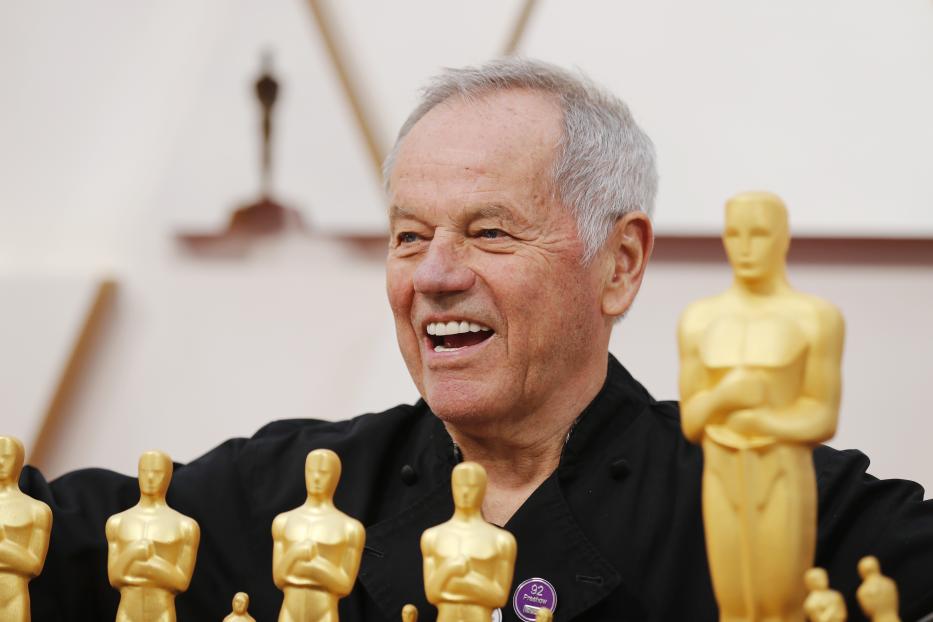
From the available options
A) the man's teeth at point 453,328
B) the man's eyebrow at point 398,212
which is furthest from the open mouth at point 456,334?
the man's eyebrow at point 398,212

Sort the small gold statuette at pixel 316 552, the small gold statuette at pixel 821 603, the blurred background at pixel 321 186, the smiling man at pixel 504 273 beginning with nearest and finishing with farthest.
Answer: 1. the small gold statuette at pixel 821 603
2. the small gold statuette at pixel 316 552
3. the smiling man at pixel 504 273
4. the blurred background at pixel 321 186

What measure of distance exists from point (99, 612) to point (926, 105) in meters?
1.10

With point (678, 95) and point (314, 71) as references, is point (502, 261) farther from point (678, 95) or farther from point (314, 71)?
point (314, 71)

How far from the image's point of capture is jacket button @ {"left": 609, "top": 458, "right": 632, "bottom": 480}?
1.24 meters

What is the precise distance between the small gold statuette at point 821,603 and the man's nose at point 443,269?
514mm

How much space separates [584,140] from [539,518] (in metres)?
0.36

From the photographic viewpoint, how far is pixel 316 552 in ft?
2.79

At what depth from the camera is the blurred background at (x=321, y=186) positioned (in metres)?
1.66

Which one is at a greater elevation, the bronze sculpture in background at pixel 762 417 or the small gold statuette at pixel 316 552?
the bronze sculpture in background at pixel 762 417

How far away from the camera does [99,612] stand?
123 centimetres

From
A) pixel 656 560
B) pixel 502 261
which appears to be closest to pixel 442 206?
pixel 502 261

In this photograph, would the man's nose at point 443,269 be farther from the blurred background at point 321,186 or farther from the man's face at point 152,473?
the blurred background at point 321,186

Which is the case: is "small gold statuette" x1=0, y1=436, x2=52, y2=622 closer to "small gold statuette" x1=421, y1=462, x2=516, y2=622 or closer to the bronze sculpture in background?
"small gold statuette" x1=421, y1=462, x2=516, y2=622

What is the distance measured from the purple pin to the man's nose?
0.86ft
